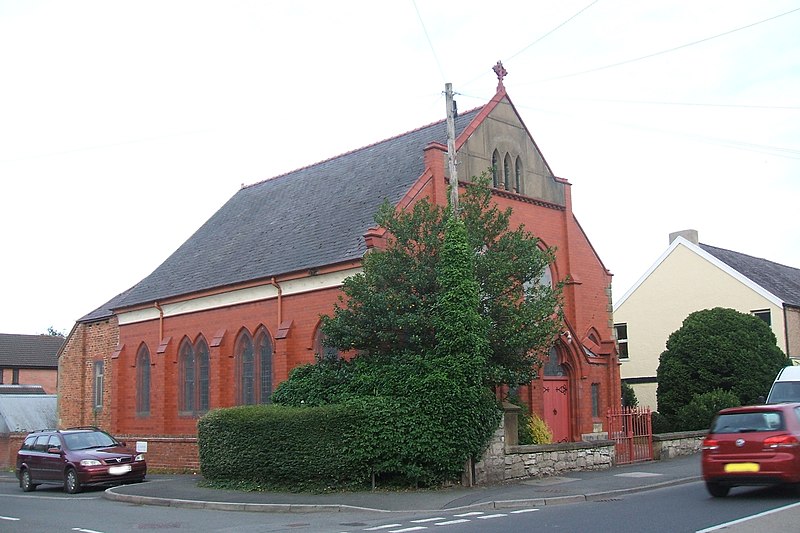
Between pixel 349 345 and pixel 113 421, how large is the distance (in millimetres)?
16608

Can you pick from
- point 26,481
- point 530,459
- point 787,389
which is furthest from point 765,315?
point 26,481

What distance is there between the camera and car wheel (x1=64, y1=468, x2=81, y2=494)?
2225 centimetres

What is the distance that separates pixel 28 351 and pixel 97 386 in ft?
101

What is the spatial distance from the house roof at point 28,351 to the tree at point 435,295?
4619cm

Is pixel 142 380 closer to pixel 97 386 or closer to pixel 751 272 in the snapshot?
pixel 97 386

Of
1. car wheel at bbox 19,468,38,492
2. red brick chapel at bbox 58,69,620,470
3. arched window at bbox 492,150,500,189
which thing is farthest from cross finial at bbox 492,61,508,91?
car wheel at bbox 19,468,38,492

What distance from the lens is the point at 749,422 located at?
14875 mm

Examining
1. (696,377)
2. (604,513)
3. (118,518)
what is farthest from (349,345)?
(696,377)

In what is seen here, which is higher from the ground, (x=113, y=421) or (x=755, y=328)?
(x=755, y=328)

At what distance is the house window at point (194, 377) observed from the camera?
99.7 feet

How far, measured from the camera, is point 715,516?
42.0 feet

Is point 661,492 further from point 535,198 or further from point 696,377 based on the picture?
point 696,377

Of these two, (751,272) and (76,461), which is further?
(751,272)

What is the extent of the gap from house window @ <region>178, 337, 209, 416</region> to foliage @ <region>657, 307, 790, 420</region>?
16.6 metres
